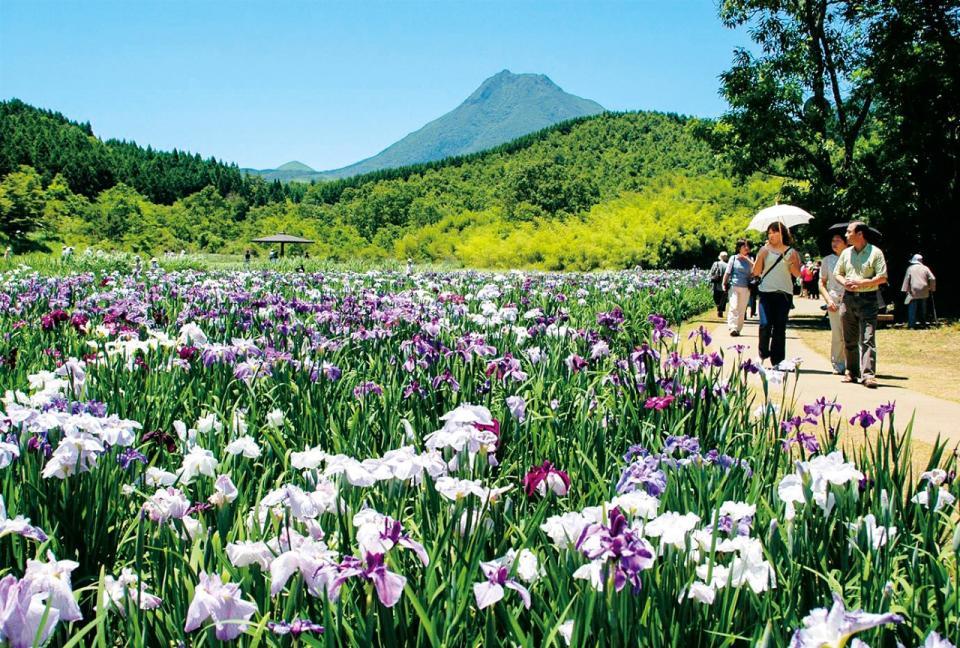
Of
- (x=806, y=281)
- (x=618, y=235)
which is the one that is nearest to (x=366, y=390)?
(x=806, y=281)

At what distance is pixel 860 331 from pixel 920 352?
4484 mm

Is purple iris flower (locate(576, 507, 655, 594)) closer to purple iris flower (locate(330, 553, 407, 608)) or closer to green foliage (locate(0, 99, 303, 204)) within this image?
purple iris flower (locate(330, 553, 407, 608))

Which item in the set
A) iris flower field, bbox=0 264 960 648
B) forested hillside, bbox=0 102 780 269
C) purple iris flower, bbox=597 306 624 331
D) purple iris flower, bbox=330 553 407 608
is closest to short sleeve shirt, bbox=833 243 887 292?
purple iris flower, bbox=597 306 624 331

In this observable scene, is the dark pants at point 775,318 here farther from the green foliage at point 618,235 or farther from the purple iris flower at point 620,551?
the green foliage at point 618,235

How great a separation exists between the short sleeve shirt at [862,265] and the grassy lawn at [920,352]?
4.31 feet

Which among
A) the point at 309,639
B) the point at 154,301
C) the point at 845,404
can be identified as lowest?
the point at 845,404

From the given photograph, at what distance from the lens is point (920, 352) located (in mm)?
10781

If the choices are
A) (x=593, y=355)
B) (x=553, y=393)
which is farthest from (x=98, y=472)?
(x=593, y=355)

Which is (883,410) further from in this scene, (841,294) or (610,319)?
(841,294)

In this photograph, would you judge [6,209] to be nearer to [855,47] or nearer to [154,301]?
[154,301]

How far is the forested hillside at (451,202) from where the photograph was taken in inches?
1254

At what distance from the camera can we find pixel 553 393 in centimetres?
355

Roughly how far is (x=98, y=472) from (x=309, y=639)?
112cm

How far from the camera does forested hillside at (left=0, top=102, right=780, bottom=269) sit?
31859mm
